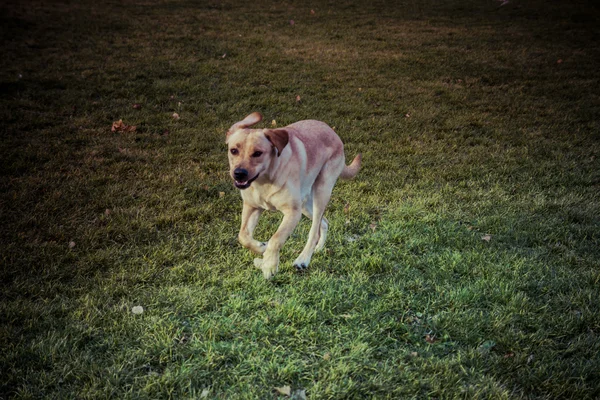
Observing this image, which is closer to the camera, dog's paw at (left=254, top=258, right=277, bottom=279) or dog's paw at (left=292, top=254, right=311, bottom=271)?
dog's paw at (left=254, top=258, right=277, bottom=279)

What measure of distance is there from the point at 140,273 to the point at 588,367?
375cm

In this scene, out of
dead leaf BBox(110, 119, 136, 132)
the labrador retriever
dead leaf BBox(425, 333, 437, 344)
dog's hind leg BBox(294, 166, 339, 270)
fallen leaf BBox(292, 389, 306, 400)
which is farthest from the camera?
dead leaf BBox(110, 119, 136, 132)

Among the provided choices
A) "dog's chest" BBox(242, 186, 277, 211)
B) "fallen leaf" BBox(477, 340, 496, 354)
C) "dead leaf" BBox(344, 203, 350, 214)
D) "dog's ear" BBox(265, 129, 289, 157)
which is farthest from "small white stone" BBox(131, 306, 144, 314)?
"dead leaf" BBox(344, 203, 350, 214)

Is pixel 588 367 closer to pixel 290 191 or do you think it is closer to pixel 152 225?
pixel 290 191

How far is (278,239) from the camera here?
4070mm

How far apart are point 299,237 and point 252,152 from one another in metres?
1.99

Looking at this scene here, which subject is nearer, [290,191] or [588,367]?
[588,367]

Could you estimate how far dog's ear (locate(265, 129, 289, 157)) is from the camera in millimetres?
3668

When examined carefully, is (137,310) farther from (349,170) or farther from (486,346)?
(486,346)

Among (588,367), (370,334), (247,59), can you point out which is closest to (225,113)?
(247,59)

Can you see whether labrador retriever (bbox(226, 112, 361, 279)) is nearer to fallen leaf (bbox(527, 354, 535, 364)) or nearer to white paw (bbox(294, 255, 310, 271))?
white paw (bbox(294, 255, 310, 271))

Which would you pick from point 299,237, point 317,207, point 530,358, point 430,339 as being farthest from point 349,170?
point 530,358

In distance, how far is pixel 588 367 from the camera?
3537 millimetres

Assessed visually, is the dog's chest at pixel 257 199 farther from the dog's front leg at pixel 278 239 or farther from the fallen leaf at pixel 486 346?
the fallen leaf at pixel 486 346
